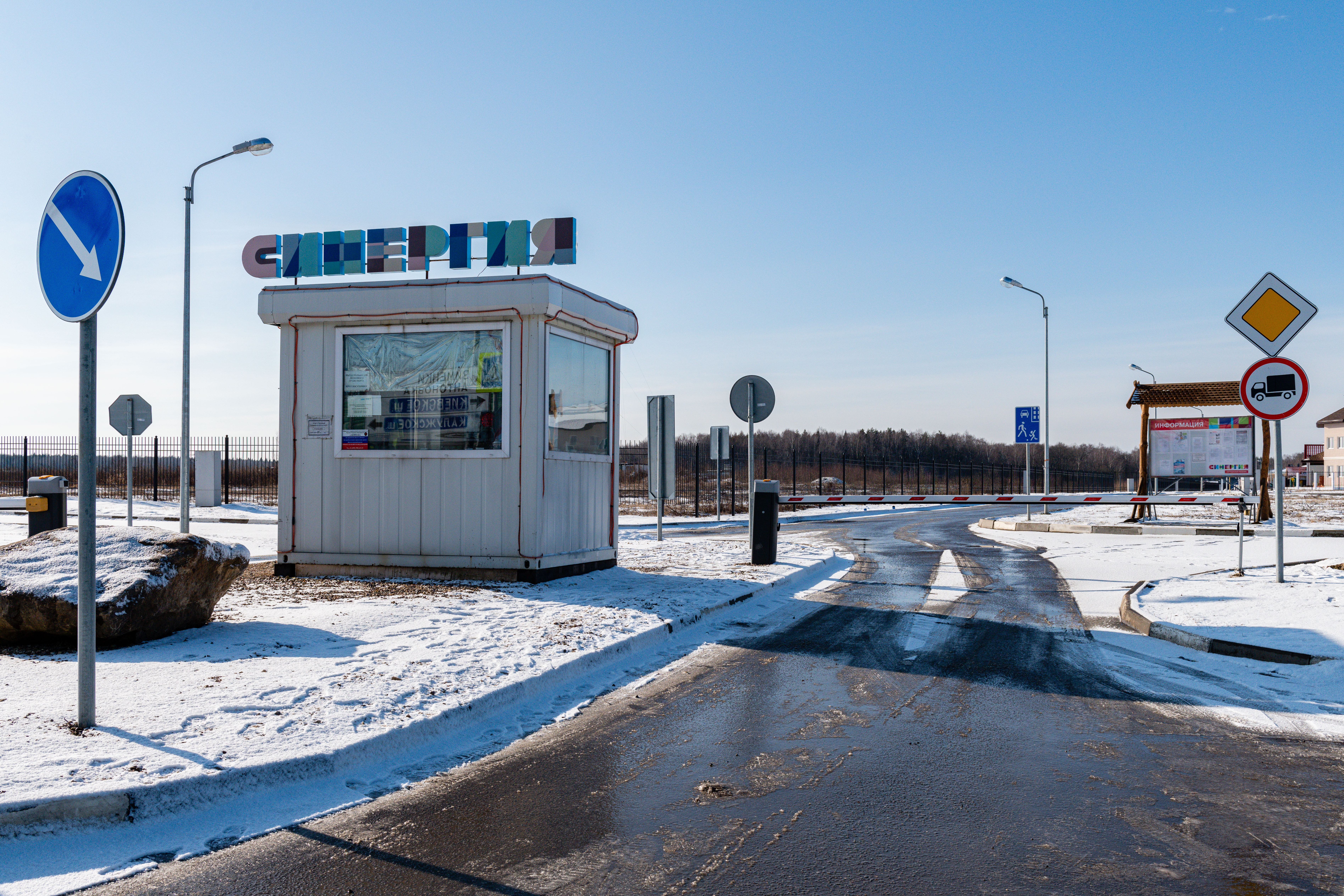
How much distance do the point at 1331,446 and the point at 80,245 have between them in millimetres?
108174

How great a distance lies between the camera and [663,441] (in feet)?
54.5

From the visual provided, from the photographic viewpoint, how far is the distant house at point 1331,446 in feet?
270

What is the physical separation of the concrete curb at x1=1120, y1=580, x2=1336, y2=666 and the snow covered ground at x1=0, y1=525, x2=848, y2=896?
3.66 m

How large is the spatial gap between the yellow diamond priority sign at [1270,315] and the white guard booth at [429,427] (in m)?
7.26

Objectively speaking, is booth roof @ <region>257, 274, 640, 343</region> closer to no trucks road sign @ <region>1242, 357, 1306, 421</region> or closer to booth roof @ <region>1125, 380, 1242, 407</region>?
no trucks road sign @ <region>1242, 357, 1306, 421</region>

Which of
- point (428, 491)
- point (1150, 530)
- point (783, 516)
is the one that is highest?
point (428, 491)

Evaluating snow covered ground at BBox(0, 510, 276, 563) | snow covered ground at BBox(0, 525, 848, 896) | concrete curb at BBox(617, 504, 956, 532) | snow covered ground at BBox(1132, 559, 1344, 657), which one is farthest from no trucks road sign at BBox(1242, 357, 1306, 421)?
snow covered ground at BBox(0, 510, 276, 563)

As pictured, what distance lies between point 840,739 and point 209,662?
13.2 feet

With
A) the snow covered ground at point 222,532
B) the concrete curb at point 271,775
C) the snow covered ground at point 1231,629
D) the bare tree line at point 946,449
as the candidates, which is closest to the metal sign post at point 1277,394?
the snow covered ground at point 1231,629

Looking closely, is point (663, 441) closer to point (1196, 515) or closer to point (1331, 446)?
point (1196, 515)

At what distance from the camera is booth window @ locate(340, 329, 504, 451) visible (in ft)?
34.7

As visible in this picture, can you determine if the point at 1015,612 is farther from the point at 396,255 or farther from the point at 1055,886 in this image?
the point at 396,255

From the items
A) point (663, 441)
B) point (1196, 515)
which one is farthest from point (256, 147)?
point (1196, 515)

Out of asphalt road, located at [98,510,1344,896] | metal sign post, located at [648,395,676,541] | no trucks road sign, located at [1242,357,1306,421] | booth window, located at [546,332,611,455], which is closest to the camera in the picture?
asphalt road, located at [98,510,1344,896]
